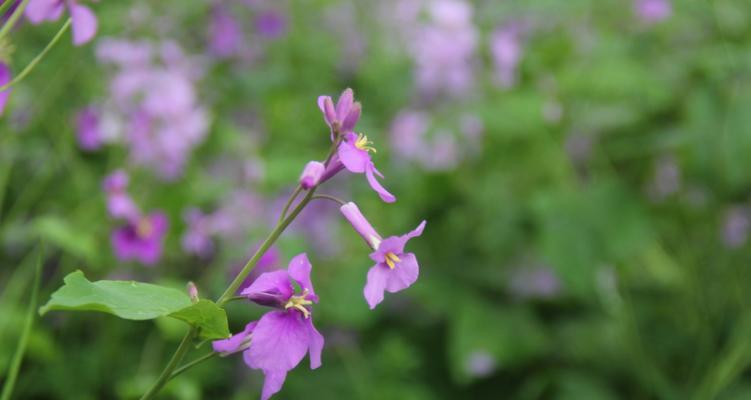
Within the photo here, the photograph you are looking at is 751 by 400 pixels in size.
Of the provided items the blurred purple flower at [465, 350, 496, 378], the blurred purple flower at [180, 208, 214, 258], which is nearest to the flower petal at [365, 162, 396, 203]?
the blurred purple flower at [180, 208, 214, 258]

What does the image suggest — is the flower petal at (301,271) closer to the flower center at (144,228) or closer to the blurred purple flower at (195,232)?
the flower center at (144,228)

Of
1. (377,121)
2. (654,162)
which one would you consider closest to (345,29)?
(377,121)

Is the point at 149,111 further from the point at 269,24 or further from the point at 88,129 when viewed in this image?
the point at 269,24

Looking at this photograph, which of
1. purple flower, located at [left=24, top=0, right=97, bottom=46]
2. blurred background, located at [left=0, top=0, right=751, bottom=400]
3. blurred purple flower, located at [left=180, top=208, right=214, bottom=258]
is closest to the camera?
purple flower, located at [left=24, top=0, right=97, bottom=46]

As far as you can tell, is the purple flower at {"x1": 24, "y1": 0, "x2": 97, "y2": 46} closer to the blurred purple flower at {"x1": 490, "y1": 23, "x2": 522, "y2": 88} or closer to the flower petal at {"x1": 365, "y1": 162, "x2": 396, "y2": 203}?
the flower petal at {"x1": 365, "y1": 162, "x2": 396, "y2": 203}

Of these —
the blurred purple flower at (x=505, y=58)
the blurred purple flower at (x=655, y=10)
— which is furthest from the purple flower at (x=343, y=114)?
the blurred purple flower at (x=655, y=10)

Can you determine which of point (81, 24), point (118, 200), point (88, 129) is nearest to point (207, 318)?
point (81, 24)
